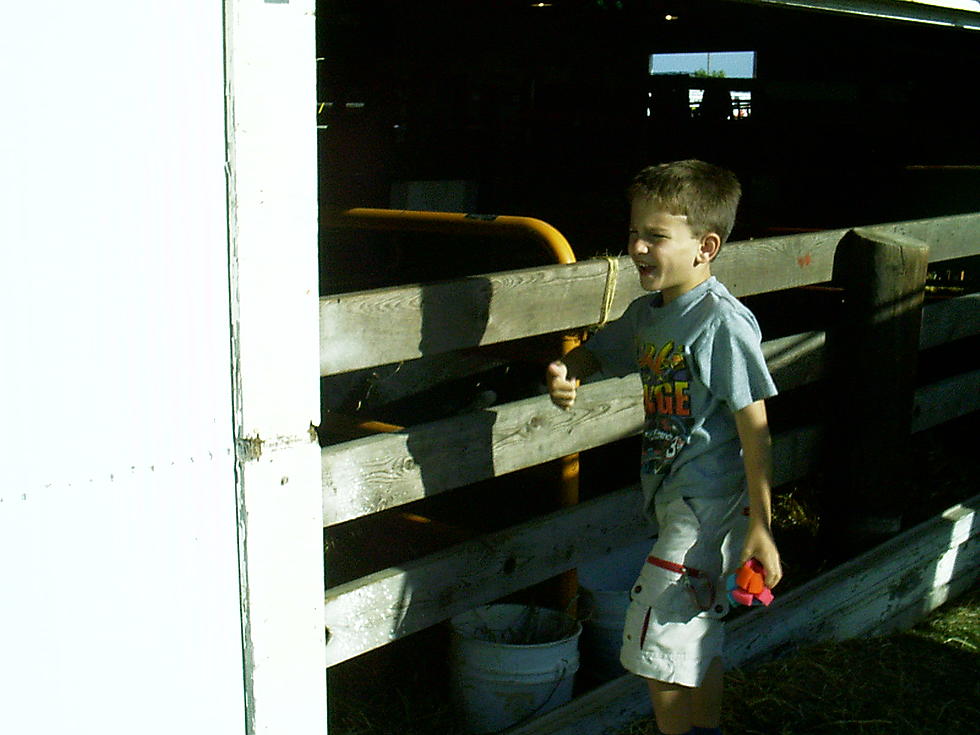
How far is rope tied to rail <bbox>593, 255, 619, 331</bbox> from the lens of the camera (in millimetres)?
3203

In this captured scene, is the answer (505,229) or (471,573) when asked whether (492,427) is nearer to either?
(471,573)

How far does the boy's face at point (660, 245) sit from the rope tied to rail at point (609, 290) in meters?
0.47

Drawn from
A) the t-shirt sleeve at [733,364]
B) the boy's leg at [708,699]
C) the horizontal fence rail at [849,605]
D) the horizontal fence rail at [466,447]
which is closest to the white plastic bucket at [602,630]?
the horizontal fence rail at [849,605]

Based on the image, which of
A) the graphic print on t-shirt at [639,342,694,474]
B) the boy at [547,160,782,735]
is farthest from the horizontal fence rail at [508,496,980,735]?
the graphic print on t-shirt at [639,342,694,474]

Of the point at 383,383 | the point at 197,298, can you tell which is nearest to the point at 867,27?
the point at 383,383

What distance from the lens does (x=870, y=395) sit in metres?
4.15

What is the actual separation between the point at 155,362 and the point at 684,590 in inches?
52.0

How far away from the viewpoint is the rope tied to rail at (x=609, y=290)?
3.20 m

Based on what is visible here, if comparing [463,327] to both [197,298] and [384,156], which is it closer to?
[197,298]

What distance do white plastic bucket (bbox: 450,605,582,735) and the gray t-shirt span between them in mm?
631

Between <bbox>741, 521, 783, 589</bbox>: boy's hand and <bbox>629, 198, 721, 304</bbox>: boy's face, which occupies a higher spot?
<bbox>629, 198, 721, 304</bbox>: boy's face

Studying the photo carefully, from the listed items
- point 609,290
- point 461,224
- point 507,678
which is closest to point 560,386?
point 609,290

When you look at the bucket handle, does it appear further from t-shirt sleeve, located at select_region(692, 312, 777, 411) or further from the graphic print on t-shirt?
t-shirt sleeve, located at select_region(692, 312, 777, 411)

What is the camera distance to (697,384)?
8.95 ft
